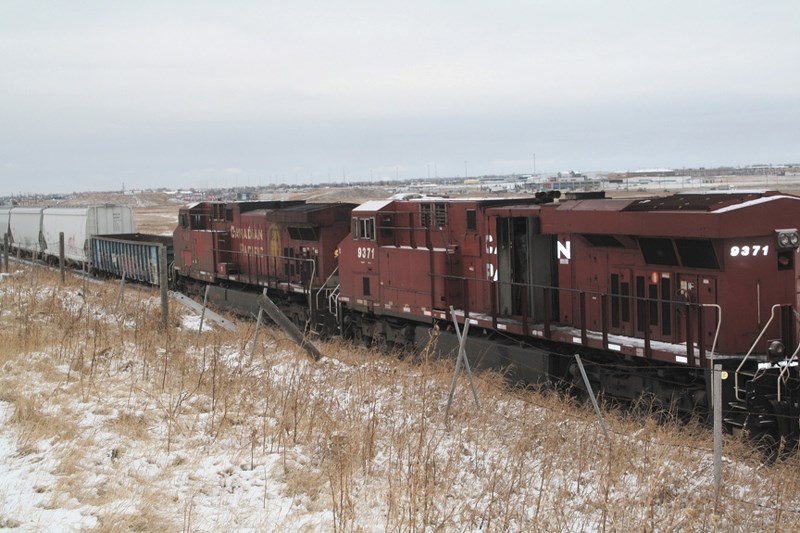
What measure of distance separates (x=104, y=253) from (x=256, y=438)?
30.8m

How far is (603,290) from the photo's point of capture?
13.7 meters

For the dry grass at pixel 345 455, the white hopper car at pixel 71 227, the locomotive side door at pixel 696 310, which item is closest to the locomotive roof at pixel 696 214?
the locomotive side door at pixel 696 310

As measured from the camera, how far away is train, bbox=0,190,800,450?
11234 millimetres

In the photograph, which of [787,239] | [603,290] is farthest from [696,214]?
[603,290]

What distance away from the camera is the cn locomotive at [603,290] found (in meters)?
11.2

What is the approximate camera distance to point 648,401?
12.5 m

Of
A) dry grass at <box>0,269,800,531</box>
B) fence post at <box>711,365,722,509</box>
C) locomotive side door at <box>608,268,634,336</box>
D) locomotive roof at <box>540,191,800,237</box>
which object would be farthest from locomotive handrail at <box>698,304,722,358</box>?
fence post at <box>711,365,722,509</box>

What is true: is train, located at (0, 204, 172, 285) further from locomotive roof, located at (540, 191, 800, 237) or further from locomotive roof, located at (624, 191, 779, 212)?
locomotive roof, located at (624, 191, 779, 212)

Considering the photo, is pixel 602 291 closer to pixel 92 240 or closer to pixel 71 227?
pixel 92 240

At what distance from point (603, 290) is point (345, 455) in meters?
6.95

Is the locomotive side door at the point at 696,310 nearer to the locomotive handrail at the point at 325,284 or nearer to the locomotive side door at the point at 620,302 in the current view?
the locomotive side door at the point at 620,302

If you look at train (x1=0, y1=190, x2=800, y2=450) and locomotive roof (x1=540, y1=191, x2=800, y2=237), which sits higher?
locomotive roof (x1=540, y1=191, x2=800, y2=237)

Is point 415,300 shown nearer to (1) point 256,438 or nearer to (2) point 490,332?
(2) point 490,332

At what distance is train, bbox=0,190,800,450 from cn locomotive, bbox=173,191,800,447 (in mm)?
25
